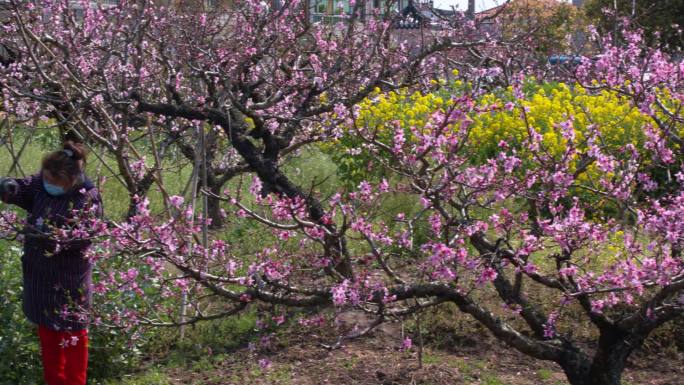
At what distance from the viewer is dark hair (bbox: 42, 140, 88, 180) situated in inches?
153

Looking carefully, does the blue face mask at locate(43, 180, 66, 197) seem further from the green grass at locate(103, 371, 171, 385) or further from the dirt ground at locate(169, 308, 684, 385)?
the dirt ground at locate(169, 308, 684, 385)

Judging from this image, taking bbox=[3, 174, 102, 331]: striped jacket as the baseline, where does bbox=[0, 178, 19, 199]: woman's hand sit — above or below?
above

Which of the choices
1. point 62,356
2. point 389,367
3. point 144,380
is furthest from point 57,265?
point 389,367

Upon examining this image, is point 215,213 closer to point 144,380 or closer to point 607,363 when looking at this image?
point 144,380

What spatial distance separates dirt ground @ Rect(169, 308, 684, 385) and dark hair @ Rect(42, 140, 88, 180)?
55.5 inches

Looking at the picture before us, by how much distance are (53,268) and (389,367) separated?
1.87 metres

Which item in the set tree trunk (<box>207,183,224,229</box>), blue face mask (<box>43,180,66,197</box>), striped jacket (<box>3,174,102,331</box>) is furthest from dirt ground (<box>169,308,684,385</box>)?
tree trunk (<box>207,183,224,229</box>)

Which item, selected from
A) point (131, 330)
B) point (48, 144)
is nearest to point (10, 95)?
point (131, 330)

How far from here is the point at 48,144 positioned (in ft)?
43.7

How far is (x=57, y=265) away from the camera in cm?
394

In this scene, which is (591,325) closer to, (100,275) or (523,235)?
(523,235)

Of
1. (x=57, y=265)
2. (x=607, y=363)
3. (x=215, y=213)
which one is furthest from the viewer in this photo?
(x=215, y=213)

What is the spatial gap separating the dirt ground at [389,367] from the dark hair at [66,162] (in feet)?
4.62

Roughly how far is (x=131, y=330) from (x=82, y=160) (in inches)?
44.4
